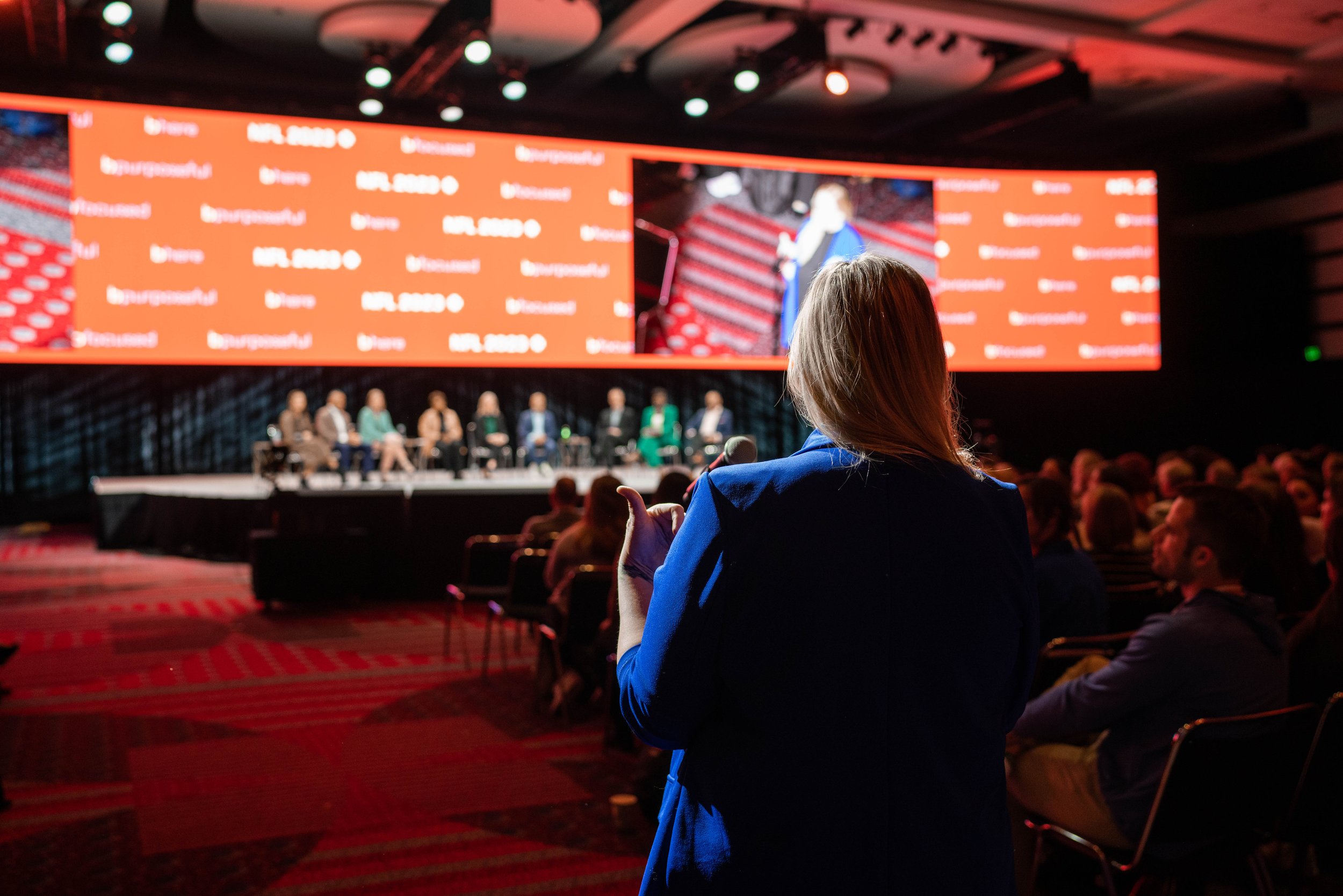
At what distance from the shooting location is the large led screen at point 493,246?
7.76m

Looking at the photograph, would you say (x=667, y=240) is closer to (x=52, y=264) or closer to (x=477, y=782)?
(x=52, y=264)

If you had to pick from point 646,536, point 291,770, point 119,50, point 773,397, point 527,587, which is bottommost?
point 291,770

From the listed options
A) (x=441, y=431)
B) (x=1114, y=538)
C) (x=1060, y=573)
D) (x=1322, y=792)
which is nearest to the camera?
(x=1322, y=792)

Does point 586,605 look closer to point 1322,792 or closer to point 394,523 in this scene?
point 1322,792

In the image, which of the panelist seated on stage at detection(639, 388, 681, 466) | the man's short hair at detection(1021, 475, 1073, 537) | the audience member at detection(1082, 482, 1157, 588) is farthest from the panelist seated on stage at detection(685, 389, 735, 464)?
the man's short hair at detection(1021, 475, 1073, 537)

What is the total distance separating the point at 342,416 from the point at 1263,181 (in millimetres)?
11143

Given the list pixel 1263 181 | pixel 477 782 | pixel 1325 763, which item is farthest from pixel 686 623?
pixel 1263 181

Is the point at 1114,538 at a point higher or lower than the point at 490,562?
higher

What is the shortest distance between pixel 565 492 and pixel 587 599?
4.41ft

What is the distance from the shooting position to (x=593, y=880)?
2646 millimetres

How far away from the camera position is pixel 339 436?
9914 mm

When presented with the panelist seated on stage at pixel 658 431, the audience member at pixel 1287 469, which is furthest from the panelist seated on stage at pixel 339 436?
the audience member at pixel 1287 469

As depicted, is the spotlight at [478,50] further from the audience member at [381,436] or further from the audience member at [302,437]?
the audience member at [381,436]

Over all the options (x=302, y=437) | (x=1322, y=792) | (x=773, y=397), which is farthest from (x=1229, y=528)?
(x=773, y=397)
